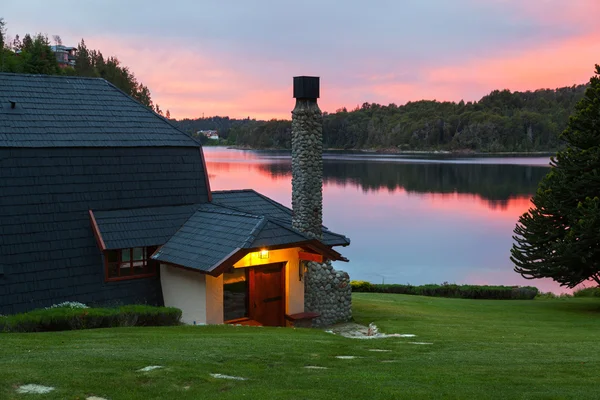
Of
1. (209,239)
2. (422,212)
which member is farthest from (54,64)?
(209,239)

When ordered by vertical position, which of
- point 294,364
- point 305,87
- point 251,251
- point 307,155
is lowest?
point 294,364

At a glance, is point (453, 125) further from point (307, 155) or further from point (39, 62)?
point (307, 155)

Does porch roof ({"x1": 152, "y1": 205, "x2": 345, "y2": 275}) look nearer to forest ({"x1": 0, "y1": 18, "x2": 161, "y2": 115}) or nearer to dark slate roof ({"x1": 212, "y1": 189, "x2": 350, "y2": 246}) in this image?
dark slate roof ({"x1": 212, "y1": 189, "x2": 350, "y2": 246})

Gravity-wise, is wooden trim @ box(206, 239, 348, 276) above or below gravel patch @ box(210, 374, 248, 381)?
above

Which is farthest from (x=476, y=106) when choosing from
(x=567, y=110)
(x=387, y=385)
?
(x=387, y=385)

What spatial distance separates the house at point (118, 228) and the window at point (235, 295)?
3 cm

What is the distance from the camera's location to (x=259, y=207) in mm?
21312

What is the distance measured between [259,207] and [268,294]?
440cm

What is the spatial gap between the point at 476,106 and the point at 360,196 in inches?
3827

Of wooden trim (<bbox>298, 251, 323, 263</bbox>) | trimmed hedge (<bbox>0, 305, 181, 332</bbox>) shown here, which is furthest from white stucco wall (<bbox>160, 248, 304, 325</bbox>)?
trimmed hedge (<bbox>0, 305, 181, 332</bbox>)

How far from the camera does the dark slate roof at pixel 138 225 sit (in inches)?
677

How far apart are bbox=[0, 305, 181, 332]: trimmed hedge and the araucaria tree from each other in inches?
567

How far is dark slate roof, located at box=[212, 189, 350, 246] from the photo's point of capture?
66.9ft

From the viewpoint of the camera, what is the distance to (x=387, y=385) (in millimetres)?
8266
